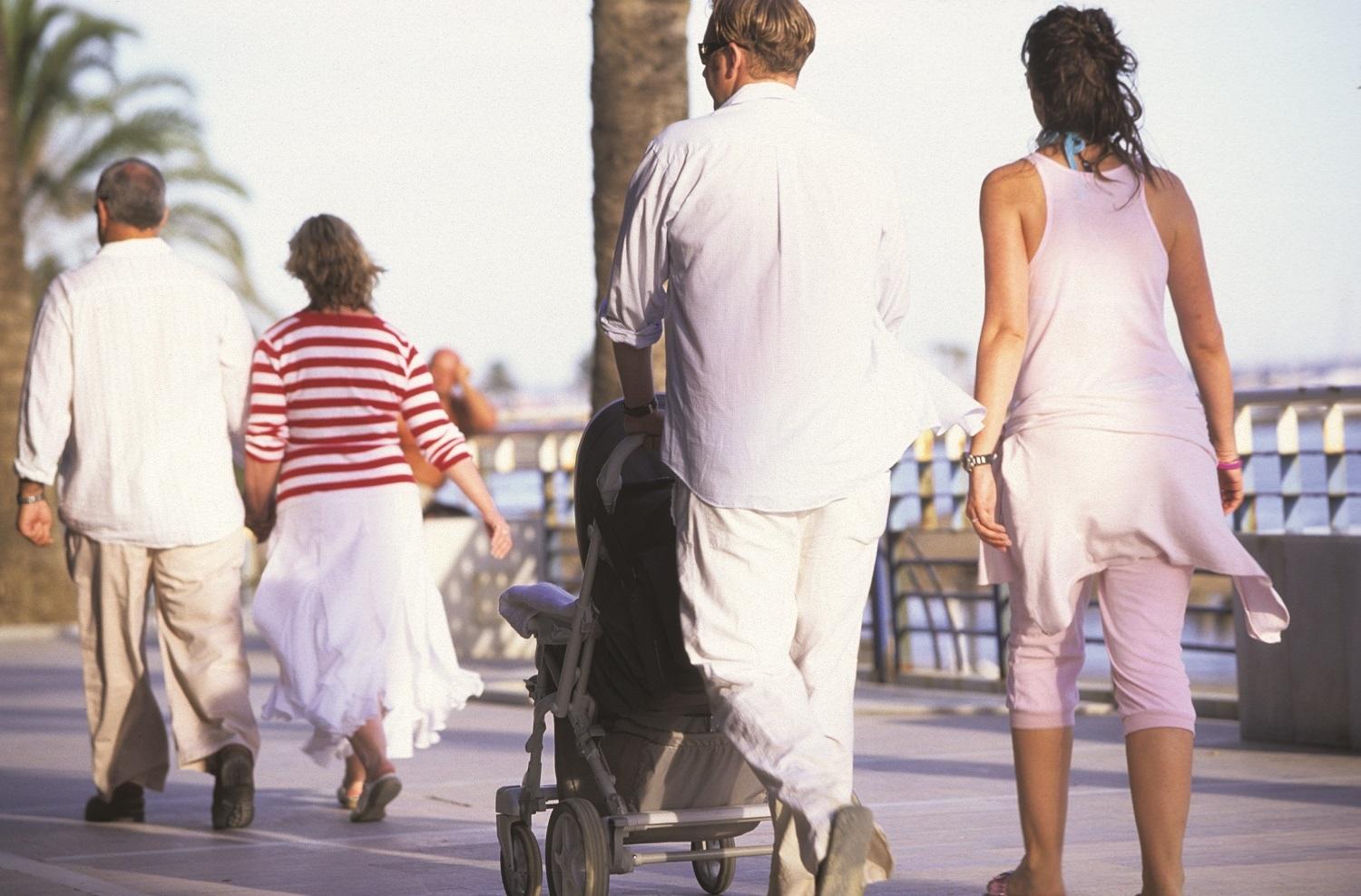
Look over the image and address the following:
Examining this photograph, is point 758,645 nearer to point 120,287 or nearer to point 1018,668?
point 1018,668

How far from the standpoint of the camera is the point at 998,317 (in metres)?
4.82

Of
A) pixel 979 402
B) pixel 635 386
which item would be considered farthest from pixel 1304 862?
pixel 635 386

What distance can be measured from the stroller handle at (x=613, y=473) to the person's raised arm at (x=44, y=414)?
3089 millimetres

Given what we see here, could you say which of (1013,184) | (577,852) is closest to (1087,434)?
(1013,184)

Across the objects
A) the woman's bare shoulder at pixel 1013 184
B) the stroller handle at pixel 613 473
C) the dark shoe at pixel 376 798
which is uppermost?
the woman's bare shoulder at pixel 1013 184

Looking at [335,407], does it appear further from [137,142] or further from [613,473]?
[137,142]

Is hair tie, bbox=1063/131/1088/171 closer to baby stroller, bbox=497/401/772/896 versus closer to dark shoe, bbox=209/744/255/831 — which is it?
baby stroller, bbox=497/401/772/896

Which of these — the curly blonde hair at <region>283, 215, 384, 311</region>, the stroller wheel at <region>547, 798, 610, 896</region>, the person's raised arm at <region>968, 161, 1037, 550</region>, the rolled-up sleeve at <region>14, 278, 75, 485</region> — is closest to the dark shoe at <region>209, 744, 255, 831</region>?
the rolled-up sleeve at <region>14, 278, 75, 485</region>

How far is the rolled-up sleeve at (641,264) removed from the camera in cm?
455

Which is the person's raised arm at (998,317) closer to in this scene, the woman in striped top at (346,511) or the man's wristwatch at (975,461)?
the man's wristwatch at (975,461)

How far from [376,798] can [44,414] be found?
1.74 m

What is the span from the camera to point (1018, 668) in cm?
495

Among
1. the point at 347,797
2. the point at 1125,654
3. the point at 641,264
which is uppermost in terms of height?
the point at 641,264

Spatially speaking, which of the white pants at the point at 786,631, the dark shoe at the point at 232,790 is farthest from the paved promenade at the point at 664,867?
the white pants at the point at 786,631
